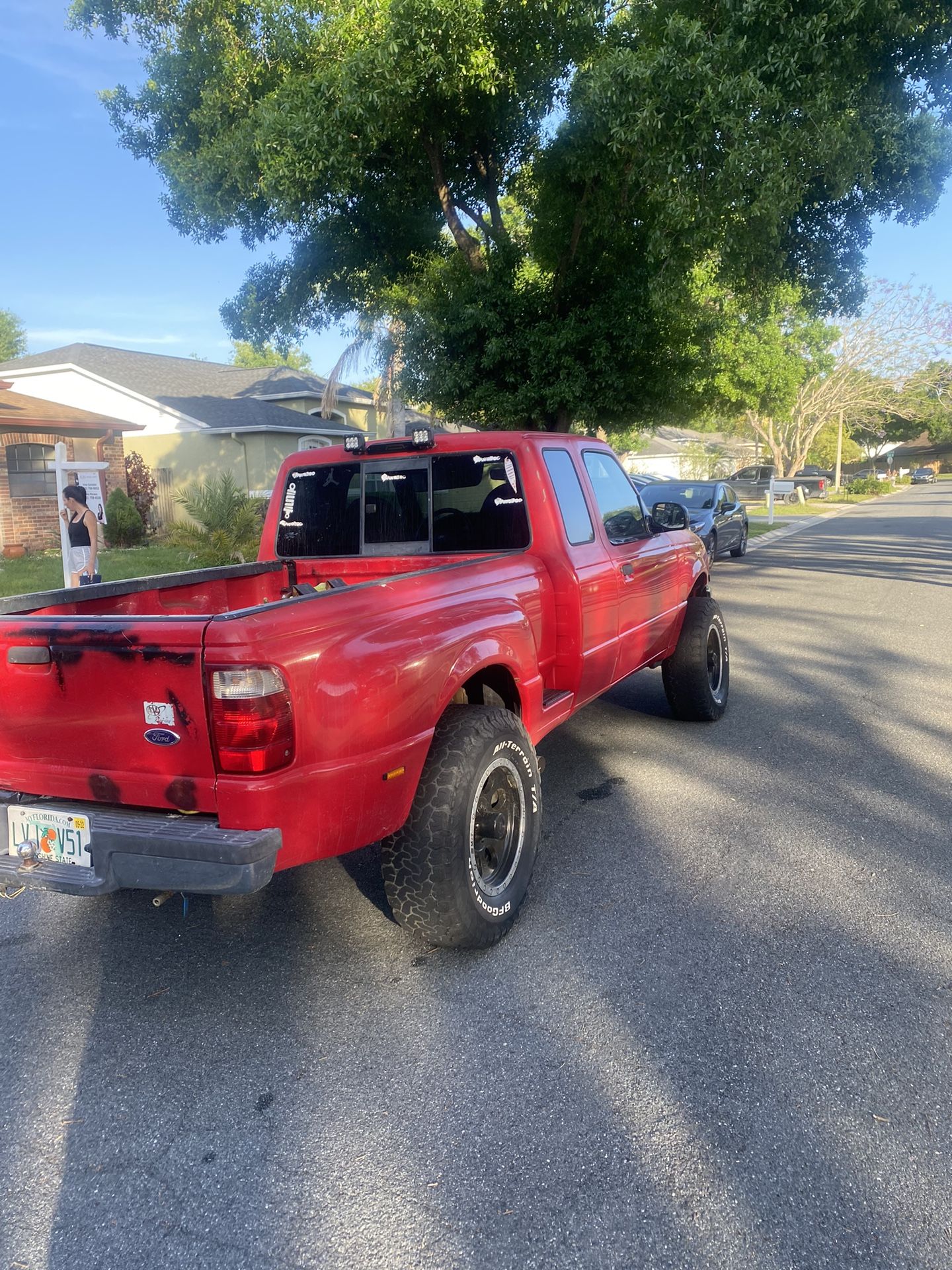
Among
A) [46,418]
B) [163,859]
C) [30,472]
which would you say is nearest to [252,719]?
[163,859]

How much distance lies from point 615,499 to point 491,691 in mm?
1947

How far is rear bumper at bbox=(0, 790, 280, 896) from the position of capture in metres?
2.74

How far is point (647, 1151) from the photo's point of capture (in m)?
2.50

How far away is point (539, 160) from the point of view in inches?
551

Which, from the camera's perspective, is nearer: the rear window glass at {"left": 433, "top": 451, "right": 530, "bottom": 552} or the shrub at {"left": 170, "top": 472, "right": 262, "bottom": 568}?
the rear window glass at {"left": 433, "top": 451, "right": 530, "bottom": 552}

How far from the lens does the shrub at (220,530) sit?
603 inches

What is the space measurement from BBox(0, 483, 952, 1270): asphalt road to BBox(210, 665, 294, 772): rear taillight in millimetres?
967

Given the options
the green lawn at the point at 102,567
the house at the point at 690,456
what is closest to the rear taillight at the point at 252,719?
the green lawn at the point at 102,567

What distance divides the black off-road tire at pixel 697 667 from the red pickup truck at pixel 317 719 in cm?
180

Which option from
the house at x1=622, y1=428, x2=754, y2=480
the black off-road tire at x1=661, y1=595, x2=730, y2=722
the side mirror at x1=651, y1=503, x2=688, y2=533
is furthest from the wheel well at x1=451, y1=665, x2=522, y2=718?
the house at x1=622, y1=428, x2=754, y2=480

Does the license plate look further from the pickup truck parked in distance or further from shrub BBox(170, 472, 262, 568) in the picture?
the pickup truck parked in distance

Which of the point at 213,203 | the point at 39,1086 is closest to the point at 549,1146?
the point at 39,1086

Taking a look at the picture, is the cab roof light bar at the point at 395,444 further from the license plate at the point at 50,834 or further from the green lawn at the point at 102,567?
the green lawn at the point at 102,567

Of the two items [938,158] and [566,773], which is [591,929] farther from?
[938,158]
